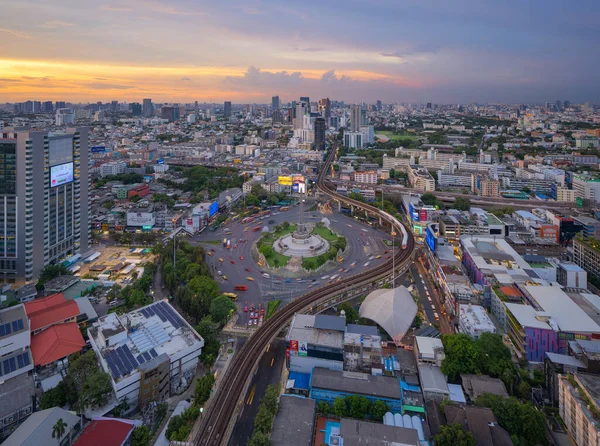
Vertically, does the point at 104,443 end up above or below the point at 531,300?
below

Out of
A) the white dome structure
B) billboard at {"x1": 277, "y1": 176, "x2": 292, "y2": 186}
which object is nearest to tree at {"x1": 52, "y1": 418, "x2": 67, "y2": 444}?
the white dome structure

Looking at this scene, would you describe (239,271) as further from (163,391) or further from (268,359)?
(163,391)

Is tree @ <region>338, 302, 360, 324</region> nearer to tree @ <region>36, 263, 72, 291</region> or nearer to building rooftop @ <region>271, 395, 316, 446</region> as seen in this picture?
building rooftop @ <region>271, 395, 316, 446</region>

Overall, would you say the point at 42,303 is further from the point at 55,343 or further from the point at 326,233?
the point at 326,233

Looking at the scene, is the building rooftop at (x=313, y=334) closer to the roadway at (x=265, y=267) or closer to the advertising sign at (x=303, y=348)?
the advertising sign at (x=303, y=348)

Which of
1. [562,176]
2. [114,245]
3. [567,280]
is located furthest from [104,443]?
[562,176]

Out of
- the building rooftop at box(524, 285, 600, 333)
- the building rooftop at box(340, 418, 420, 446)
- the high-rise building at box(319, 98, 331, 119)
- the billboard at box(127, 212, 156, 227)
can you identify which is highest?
the high-rise building at box(319, 98, 331, 119)
